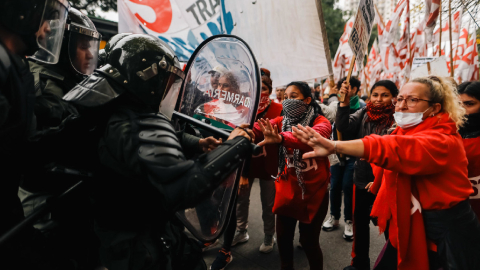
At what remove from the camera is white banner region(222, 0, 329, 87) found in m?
2.92

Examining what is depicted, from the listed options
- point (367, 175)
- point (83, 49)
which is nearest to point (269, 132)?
point (367, 175)

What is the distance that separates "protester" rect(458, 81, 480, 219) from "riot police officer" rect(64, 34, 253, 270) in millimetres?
2058

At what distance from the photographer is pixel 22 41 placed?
1222 millimetres

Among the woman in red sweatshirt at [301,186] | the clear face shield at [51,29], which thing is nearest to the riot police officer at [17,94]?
the clear face shield at [51,29]

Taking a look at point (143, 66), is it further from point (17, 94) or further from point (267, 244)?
point (267, 244)

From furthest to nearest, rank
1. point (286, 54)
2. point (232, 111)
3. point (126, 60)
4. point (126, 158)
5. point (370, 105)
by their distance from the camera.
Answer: point (286, 54), point (370, 105), point (232, 111), point (126, 60), point (126, 158)

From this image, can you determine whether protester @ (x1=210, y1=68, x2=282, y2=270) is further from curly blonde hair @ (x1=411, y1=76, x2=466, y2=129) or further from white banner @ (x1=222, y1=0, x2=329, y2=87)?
curly blonde hair @ (x1=411, y1=76, x2=466, y2=129)

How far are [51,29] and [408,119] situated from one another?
7.35 ft

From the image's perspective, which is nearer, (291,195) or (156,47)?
(156,47)

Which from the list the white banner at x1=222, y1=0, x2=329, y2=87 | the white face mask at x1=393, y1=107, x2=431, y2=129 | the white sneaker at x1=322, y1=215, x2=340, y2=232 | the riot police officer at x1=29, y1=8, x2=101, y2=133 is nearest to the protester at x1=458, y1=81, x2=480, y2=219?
the white face mask at x1=393, y1=107, x2=431, y2=129

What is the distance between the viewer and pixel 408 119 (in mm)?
1914

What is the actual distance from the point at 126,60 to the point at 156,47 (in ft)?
0.53

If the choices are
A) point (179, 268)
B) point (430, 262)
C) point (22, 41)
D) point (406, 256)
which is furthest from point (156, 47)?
point (430, 262)

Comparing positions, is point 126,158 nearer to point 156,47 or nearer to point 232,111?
point 156,47
